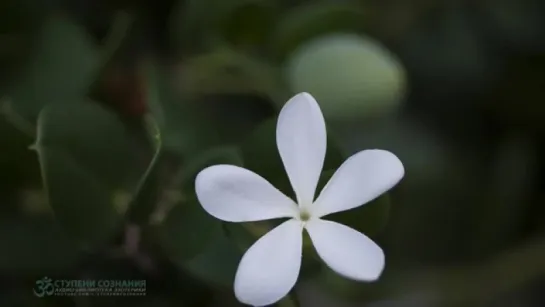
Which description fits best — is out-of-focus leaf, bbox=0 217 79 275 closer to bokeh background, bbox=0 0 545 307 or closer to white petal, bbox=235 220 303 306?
bokeh background, bbox=0 0 545 307

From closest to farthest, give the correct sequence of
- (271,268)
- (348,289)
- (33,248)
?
(271,268), (33,248), (348,289)

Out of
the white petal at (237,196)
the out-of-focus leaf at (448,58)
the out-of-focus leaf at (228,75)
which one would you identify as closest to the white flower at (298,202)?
the white petal at (237,196)

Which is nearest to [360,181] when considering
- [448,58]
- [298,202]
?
[298,202]

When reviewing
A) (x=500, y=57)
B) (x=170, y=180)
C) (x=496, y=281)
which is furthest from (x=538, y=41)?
(x=170, y=180)

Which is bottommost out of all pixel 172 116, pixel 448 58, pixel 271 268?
pixel 271 268

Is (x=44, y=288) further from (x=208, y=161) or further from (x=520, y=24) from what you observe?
(x=520, y=24)

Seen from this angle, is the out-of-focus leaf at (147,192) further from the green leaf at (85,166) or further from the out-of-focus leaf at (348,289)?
the out-of-focus leaf at (348,289)

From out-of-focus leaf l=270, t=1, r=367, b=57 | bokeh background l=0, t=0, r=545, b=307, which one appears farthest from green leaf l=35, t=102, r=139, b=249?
out-of-focus leaf l=270, t=1, r=367, b=57

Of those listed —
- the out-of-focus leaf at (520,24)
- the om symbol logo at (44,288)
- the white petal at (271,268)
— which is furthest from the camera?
the out-of-focus leaf at (520,24)
